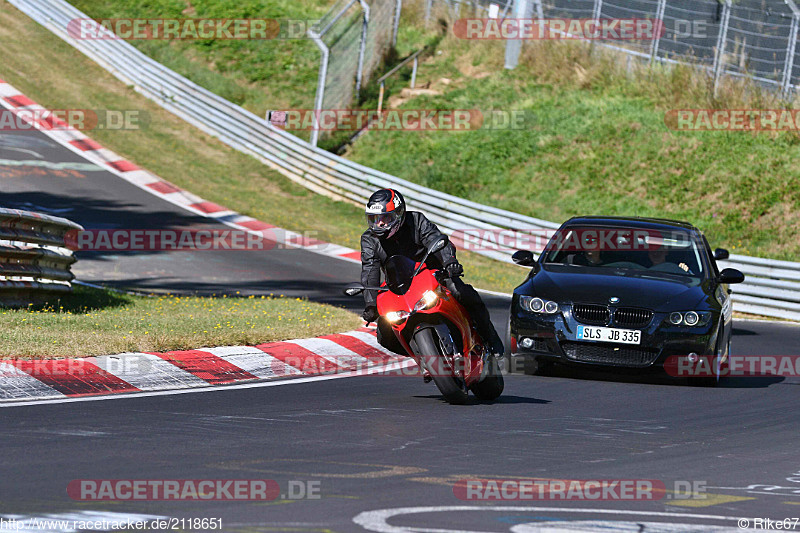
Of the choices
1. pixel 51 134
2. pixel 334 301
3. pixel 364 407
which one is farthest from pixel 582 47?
pixel 364 407

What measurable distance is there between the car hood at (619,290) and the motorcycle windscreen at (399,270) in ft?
7.98

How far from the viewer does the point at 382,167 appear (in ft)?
101

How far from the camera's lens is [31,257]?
12.6 metres

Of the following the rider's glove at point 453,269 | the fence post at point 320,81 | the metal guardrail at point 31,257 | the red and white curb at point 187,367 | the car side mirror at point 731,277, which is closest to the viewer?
the rider's glove at point 453,269

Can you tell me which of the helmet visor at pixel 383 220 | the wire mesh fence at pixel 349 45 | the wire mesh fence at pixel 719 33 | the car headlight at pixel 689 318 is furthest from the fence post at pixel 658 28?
the helmet visor at pixel 383 220

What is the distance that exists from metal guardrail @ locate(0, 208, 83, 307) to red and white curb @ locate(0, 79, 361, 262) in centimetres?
895

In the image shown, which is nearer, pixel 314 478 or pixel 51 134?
Answer: pixel 314 478

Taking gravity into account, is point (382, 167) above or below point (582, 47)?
below

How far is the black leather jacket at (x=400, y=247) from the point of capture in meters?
8.62

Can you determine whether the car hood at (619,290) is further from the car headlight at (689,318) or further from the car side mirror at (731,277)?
the car side mirror at (731,277)

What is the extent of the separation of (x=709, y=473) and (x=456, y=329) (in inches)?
Result: 103

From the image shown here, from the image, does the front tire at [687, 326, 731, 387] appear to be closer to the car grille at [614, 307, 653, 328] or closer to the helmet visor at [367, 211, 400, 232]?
the car grille at [614, 307, 653, 328]

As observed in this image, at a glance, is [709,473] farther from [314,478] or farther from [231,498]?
[231,498]

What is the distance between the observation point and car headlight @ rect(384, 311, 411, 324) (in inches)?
329
